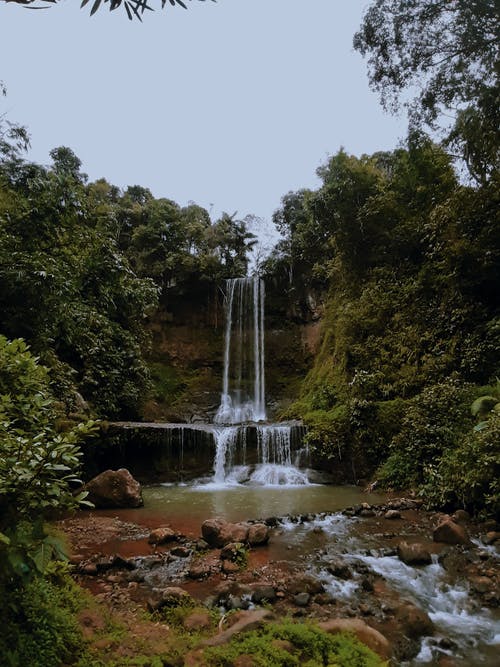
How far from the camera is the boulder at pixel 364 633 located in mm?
2674

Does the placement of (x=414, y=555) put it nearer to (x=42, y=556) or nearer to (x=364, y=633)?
(x=364, y=633)

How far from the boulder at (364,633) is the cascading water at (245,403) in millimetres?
8101

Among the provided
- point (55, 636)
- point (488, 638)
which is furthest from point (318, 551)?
point (55, 636)

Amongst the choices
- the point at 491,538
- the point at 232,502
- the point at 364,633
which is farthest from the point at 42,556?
the point at 232,502

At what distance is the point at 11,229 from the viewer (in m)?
6.47

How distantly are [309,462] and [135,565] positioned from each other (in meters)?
7.02

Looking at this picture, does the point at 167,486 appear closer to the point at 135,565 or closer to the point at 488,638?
the point at 135,565

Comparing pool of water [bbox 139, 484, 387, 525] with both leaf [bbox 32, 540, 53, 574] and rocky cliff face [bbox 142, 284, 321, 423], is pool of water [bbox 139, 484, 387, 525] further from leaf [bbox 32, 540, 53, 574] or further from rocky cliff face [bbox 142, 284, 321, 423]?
rocky cliff face [bbox 142, 284, 321, 423]

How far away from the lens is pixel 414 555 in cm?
440

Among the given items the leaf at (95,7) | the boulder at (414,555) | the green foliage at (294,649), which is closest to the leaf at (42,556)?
the green foliage at (294,649)

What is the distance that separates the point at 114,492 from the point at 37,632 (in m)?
5.30

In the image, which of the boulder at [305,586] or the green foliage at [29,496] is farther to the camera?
the boulder at [305,586]

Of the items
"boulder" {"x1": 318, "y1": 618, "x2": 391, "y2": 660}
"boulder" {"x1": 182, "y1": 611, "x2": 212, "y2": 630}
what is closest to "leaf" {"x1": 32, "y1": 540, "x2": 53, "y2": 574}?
"boulder" {"x1": 182, "y1": 611, "x2": 212, "y2": 630}

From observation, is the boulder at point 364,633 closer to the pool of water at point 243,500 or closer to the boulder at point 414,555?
the boulder at point 414,555
